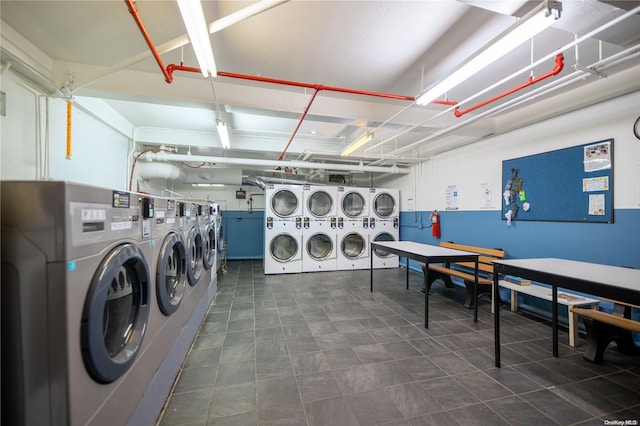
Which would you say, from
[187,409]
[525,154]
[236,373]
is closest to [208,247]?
[236,373]

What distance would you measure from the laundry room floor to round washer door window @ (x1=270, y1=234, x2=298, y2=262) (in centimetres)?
200

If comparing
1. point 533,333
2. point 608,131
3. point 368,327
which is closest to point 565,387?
point 533,333

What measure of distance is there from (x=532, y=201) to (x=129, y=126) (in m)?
6.04

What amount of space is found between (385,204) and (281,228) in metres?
2.66

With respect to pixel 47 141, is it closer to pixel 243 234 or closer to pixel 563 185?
pixel 243 234

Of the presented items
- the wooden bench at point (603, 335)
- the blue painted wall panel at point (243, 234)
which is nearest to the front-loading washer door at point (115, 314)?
the wooden bench at point (603, 335)

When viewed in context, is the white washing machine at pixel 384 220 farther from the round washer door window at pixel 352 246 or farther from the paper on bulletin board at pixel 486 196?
the paper on bulletin board at pixel 486 196

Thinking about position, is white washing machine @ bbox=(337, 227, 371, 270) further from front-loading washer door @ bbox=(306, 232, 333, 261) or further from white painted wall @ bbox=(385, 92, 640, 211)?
white painted wall @ bbox=(385, 92, 640, 211)

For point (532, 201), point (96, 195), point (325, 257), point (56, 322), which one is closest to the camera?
point (56, 322)

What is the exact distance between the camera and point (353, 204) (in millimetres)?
6004

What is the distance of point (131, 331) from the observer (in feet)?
4.42

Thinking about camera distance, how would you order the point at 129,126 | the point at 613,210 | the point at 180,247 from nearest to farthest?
the point at 180,247
the point at 613,210
the point at 129,126

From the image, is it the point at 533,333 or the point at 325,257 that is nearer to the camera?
the point at 533,333

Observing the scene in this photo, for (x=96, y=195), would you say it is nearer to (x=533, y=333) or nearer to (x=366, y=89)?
(x=366, y=89)
